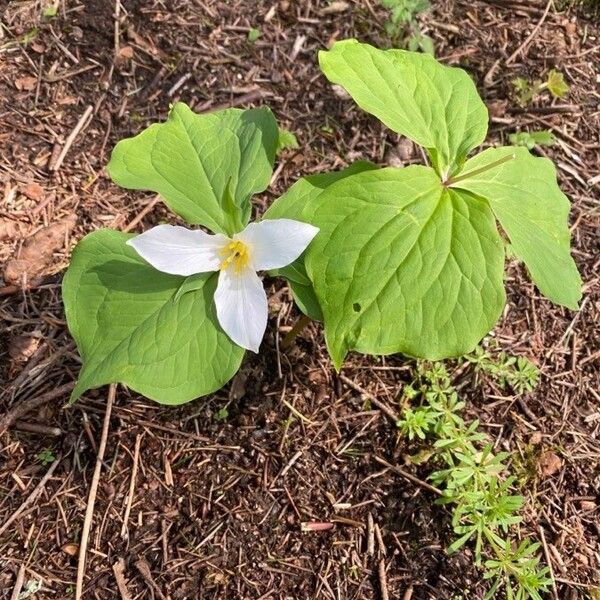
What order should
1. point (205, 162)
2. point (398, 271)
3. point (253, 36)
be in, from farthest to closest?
point (253, 36), point (205, 162), point (398, 271)

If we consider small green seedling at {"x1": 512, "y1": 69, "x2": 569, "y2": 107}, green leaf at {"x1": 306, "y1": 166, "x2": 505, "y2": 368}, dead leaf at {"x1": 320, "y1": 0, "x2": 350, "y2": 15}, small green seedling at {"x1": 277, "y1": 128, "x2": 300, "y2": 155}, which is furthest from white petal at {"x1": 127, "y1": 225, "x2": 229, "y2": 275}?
small green seedling at {"x1": 512, "y1": 69, "x2": 569, "y2": 107}

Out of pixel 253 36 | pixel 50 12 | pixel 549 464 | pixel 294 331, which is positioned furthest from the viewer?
pixel 253 36

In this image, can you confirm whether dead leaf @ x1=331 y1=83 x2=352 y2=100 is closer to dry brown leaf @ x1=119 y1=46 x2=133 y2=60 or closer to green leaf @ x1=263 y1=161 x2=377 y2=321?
dry brown leaf @ x1=119 y1=46 x2=133 y2=60

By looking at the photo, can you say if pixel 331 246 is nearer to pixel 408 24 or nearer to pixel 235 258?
pixel 235 258

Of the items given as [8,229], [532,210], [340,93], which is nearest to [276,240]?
[532,210]

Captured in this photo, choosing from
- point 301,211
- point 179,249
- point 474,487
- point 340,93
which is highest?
point 301,211
